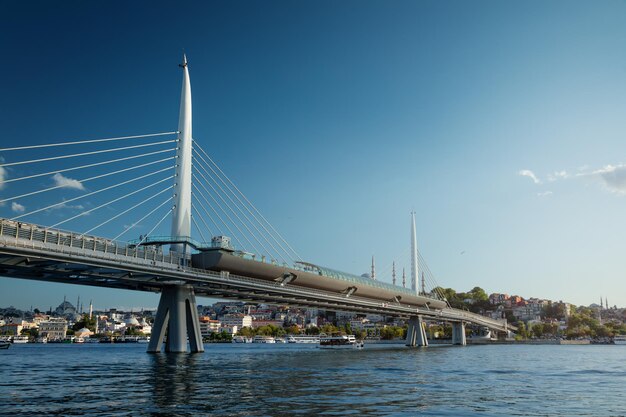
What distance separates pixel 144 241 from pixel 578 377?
42775 mm

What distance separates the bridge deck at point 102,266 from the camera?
40.8 m

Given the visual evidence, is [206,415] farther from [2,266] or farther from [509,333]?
[509,333]

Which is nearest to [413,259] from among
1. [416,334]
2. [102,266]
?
[416,334]

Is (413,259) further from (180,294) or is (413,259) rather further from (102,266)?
(102,266)

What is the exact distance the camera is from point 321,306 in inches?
3595

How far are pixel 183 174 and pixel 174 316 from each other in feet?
50.3

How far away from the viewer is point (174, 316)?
5850 centimetres

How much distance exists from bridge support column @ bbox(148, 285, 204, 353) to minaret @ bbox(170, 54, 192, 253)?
4819 mm

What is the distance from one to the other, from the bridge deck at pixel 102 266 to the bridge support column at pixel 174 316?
140cm

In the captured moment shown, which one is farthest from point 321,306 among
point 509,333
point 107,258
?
point 509,333

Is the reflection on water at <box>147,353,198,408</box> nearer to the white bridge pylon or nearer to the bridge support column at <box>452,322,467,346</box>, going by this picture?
the white bridge pylon

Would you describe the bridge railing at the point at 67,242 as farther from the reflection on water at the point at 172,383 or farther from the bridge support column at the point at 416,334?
the bridge support column at the point at 416,334

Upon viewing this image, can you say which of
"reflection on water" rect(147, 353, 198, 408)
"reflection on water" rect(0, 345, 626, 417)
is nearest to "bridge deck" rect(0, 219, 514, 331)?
"reflection on water" rect(0, 345, 626, 417)

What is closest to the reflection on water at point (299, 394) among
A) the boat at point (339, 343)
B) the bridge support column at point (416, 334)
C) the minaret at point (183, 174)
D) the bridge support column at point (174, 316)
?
the bridge support column at point (174, 316)
